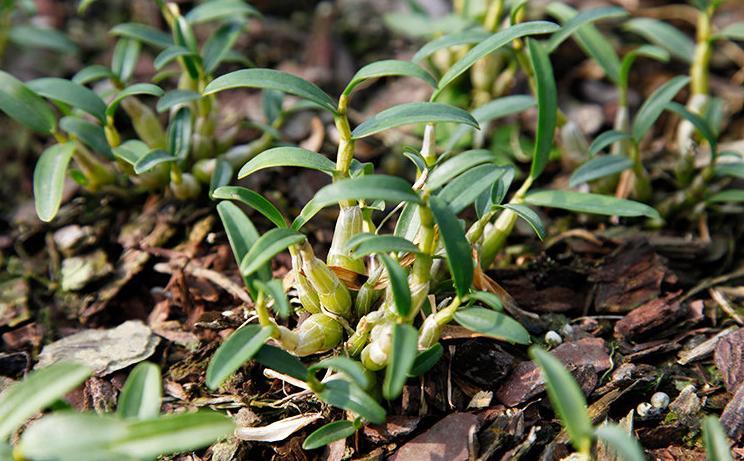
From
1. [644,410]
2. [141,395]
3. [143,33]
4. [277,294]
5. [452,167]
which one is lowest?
[644,410]

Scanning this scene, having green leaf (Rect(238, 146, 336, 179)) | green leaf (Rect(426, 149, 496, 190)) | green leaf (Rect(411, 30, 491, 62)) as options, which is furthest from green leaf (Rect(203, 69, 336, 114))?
green leaf (Rect(411, 30, 491, 62))

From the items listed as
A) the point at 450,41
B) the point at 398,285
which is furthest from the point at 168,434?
the point at 450,41

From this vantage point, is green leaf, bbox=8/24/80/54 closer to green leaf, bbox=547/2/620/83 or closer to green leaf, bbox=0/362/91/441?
green leaf, bbox=0/362/91/441

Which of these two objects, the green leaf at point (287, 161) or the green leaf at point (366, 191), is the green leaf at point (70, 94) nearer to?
the green leaf at point (287, 161)

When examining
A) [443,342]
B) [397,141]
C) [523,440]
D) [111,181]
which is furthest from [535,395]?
[111,181]

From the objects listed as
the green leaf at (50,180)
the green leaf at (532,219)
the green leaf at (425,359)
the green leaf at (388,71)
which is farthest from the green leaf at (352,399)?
the green leaf at (50,180)

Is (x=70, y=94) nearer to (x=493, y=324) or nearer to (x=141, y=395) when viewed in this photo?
(x=141, y=395)

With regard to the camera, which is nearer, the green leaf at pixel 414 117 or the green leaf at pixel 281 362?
the green leaf at pixel 281 362

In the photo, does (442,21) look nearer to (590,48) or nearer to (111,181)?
(590,48)
